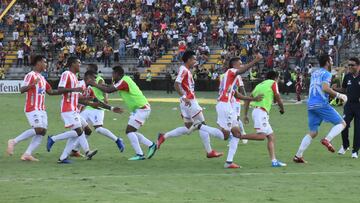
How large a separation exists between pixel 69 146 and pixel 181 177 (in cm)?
311

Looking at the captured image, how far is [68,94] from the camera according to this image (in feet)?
53.9

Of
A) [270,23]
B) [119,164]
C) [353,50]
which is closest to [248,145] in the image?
[119,164]

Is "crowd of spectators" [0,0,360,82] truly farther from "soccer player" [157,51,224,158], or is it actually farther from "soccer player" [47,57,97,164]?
"soccer player" [47,57,97,164]

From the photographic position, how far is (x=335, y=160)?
1678 cm

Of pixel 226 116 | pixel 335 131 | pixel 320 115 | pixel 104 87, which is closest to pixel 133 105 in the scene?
pixel 104 87

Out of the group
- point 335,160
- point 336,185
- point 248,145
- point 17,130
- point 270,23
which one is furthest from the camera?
point 270,23

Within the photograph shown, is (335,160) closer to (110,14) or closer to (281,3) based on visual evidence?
(281,3)

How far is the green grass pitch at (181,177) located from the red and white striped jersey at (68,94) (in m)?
1.06

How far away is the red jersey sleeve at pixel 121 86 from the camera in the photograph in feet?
54.9

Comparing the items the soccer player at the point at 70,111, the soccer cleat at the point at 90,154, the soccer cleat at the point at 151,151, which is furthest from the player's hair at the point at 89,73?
the soccer cleat at the point at 151,151

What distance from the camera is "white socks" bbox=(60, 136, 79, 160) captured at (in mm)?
16109

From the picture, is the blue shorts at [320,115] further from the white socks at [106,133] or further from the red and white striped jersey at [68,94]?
the red and white striped jersey at [68,94]

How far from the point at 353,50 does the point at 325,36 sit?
243 centimetres

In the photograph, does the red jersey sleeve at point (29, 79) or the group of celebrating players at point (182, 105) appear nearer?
the group of celebrating players at point (182, 105)
